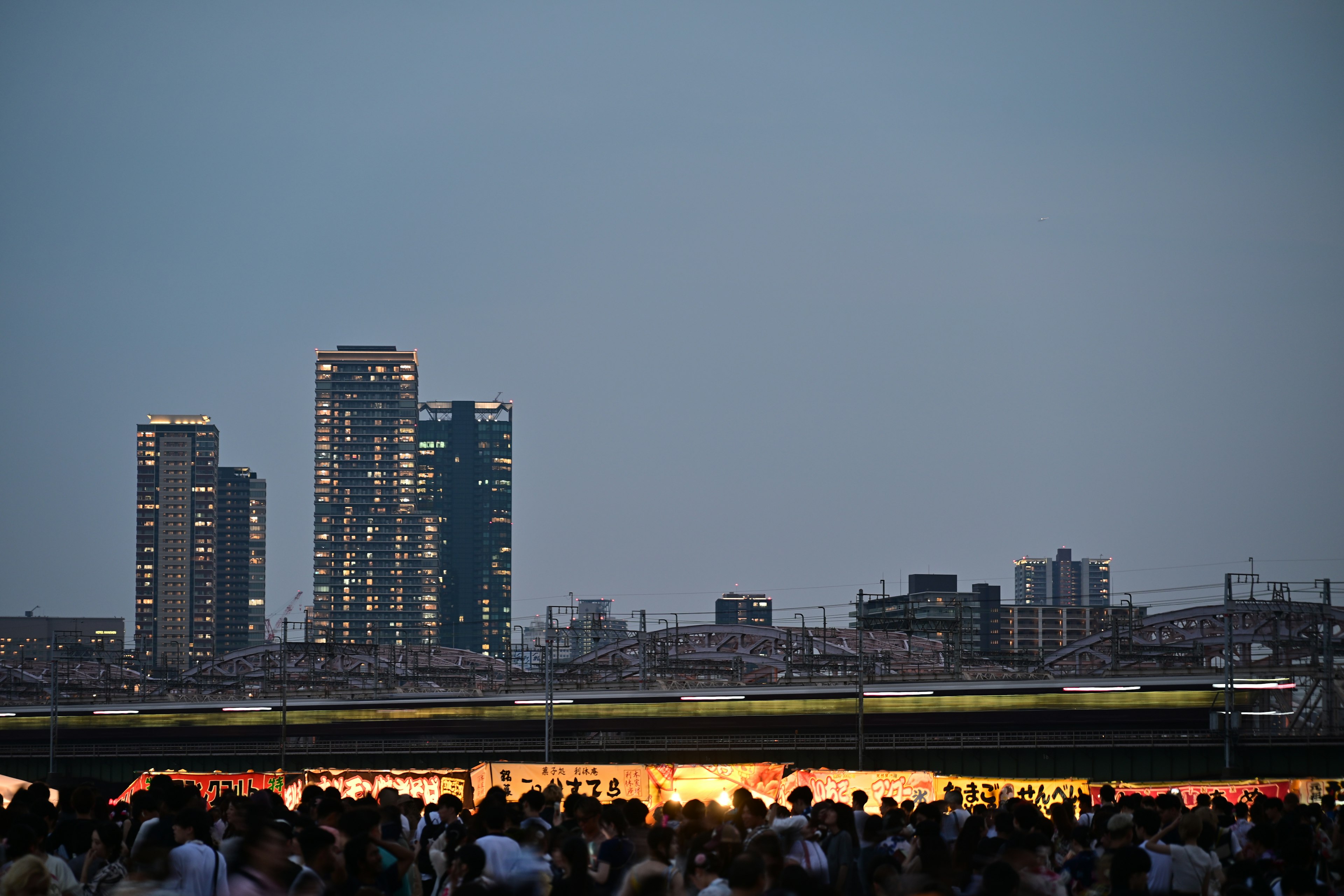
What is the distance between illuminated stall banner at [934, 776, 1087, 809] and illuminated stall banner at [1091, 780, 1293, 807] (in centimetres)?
57

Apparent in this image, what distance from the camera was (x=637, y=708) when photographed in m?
77.2

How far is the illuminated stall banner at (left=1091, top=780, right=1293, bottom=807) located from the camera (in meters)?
26.8

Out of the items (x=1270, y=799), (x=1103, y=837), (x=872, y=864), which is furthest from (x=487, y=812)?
(x=1270, y=799)

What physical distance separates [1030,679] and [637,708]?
21.7 m

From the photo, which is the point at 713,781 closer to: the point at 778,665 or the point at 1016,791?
the point at 1016,791

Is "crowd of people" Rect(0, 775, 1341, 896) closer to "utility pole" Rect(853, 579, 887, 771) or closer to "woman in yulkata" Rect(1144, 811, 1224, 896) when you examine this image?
"woman in yulkata" Rect(1144, 811, 1224, 896)

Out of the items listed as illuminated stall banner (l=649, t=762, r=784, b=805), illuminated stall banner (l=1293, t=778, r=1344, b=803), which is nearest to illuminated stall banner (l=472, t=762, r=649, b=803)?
illuminated stall banner (l=649, t=762, r=784, b=805)

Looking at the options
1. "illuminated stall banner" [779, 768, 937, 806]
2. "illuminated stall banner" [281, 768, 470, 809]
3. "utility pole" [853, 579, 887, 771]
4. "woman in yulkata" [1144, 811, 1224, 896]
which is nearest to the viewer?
"woman in yulkata" [1144, 811, 1224, 896]

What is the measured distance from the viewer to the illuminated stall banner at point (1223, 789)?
26828 mm

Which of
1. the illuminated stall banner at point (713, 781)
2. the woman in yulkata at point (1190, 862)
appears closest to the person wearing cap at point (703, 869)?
the woman in yulkata at point (1190, 862)

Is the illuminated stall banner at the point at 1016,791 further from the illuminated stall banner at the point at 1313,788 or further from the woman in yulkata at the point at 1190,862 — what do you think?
the woman in yulkata at the point at 1190,862

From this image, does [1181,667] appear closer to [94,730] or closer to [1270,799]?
[1270,799]

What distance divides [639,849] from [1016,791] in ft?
50.9

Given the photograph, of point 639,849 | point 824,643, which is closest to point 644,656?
point 824,643
